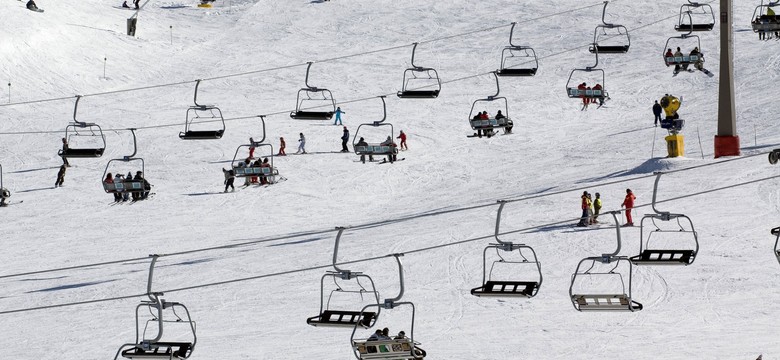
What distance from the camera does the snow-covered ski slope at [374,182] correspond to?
3269 centimetres

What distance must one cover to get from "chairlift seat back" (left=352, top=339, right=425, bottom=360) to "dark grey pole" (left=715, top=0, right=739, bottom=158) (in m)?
24.8

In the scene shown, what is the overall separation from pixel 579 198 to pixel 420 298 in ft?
31.3

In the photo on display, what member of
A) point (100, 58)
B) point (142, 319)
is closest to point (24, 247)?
point (142, 319)

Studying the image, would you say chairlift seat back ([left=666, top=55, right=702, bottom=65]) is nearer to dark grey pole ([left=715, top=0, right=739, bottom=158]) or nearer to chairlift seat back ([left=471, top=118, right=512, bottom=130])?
dark grey pole ([left=715, top=0, right=739, bottom=158])

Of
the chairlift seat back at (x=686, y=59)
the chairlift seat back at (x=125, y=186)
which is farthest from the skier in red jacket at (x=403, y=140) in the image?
the chairlift seat back at (x=686, y=59)

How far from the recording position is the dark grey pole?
45219 millimetres

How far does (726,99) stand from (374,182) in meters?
10.0

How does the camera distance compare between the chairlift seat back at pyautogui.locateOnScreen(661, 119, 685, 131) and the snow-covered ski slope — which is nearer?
the snow-covered ski slope

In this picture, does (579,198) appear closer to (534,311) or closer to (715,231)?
(715,231)

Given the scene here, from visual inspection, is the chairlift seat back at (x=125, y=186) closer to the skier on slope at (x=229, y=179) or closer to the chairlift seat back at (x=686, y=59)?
the skier on slope at (x=229, y=179)

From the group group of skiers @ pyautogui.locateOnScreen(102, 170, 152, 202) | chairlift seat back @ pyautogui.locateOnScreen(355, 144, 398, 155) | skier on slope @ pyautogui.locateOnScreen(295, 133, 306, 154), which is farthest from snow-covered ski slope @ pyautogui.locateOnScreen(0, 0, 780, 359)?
chairlift seat back @ pyautogui.locateOnScreen(355, 144, 398, 155)

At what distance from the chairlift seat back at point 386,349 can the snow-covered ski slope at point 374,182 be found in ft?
29.7

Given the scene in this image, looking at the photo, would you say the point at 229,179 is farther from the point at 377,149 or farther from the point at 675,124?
the point at 675,124

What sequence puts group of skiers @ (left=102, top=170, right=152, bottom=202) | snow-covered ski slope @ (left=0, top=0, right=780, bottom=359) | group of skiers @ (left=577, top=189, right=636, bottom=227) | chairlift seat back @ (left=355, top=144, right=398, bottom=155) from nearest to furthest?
snow-covered ski slope @ (left=0, top=0, right=780, bottom=359)
group of skiers @ (left=577, top=189, right=636, bottom=227)
chairlift seat back @ (left=355, top=144, right=398, bottom=155)
group of skiers @ (left=102, top=170, right=152, bottom=202)
